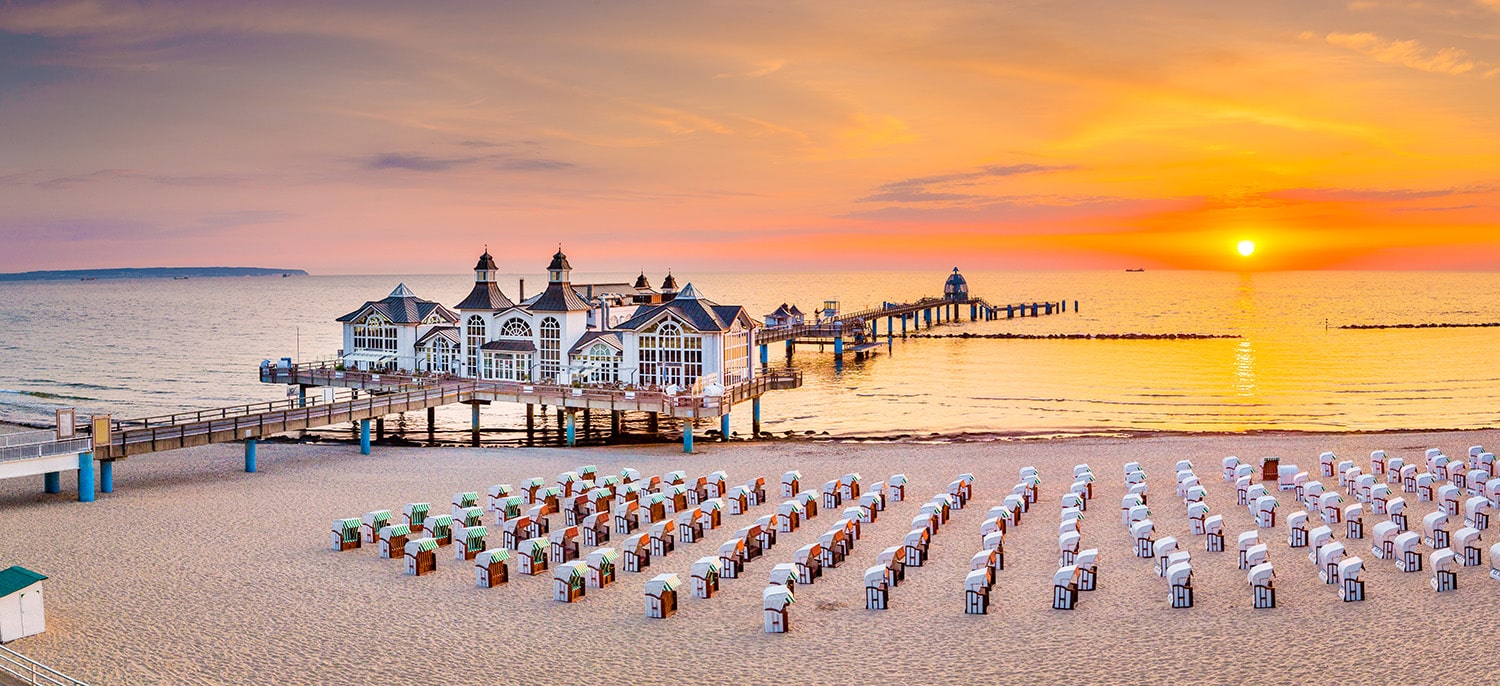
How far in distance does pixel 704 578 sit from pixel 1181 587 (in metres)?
7.81

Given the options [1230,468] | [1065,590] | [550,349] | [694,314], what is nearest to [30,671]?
[1065,590]

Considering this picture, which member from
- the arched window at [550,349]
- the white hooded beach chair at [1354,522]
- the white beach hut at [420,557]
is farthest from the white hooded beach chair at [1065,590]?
the arched window at [550,349]

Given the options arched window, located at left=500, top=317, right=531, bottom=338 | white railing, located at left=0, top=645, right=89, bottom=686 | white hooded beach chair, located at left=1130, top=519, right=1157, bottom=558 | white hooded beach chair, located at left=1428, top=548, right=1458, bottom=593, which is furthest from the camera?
arched window, located at left=500, top=317, right=531, bottom=338

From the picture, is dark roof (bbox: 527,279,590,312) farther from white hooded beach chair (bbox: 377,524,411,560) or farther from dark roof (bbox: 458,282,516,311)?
white hooded beach chair (bbox: 377,524,411,560)

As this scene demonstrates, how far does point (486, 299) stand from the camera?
4947 cm

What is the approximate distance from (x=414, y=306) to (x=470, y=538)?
107ft

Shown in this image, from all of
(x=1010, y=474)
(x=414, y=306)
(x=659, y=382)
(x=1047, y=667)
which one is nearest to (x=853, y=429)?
(x=659, y=382)

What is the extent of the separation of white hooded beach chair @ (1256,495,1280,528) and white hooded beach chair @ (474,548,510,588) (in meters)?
15.8

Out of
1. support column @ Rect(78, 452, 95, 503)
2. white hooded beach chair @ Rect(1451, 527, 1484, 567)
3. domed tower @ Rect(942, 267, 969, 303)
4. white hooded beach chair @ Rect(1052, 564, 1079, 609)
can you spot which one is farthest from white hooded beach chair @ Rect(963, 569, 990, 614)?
domed tower @ Rect(942, 267, 969, 303)

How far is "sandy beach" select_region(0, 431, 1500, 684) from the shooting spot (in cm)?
1565

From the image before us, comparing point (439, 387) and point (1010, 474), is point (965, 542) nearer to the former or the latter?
point (1010, 474)

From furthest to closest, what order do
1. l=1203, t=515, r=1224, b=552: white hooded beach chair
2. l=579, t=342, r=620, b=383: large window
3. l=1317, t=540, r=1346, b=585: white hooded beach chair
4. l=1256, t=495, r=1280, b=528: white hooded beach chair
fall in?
l=579, t=342, r=620, b=383: large window < l=1256, t=495, r=1280, b=528: white hooded beach chair < l=1203, t=515, r=1224, b=552: white hooded beach chair < l=1317, t=540, r=1346, b=585: white hooded beach chair

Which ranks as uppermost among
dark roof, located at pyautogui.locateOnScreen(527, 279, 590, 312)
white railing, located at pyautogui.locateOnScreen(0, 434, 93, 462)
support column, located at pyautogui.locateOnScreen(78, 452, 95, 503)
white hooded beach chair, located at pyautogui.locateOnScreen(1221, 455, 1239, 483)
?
dark roof, located at pyautogui.locateOnScreen(527, 279, 590, 312)

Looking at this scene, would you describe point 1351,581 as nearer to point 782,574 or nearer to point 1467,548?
point 1467,548
